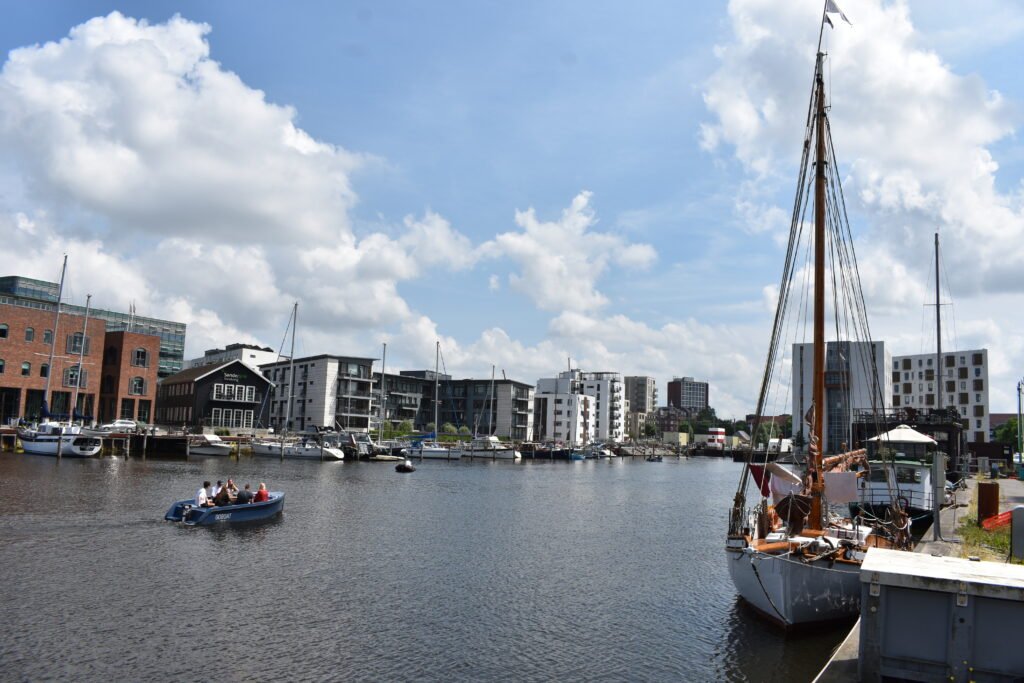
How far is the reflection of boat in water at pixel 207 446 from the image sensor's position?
9812 cm

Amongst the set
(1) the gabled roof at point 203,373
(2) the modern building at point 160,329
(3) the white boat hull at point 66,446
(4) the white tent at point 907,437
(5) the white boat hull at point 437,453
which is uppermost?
(2) the modern building at point 160,329

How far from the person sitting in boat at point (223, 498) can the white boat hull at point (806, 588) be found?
97.7ft

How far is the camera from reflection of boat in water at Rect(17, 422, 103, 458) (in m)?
80.0

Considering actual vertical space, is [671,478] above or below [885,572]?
below

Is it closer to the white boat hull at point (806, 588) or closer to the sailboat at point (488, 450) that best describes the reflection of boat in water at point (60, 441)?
the sailboat at point (488, 450)

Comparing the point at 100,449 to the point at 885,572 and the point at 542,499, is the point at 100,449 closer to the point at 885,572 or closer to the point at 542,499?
the point at 542,499

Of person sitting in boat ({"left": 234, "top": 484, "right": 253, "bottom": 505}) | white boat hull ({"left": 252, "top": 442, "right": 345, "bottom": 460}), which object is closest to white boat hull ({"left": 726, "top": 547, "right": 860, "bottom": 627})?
person sitting in boat ({"left": 234, "top": 484, "right": 253, "bottom": 505})

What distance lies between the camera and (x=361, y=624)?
22.0 m

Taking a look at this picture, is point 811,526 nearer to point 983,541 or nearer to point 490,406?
point 983,541

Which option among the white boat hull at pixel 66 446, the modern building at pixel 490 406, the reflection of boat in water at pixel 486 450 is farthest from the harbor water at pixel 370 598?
the modern building at pixel 490 406

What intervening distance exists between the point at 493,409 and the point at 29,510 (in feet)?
420

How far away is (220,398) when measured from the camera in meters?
120

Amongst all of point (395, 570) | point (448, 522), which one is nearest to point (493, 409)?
point (448, 522)

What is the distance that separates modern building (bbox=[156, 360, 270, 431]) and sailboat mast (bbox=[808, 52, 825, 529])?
109028 millimetres
